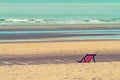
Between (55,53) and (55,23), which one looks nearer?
(55,53)

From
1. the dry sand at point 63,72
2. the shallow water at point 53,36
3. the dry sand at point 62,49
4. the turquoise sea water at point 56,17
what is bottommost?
the turquoise sea water at point 56,17

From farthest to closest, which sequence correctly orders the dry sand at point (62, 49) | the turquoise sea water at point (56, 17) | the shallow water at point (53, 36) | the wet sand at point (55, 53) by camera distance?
1. the turquoise sea water at point (56, 17)
2. the shallow water at point (53, 36)
3. the dry sand at point (62, 49)
4. the wet sand at point (55, 53)

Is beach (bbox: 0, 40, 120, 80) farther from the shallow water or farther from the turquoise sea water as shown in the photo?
the turquoise sea water

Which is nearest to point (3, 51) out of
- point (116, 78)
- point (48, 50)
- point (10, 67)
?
point (48, 50)

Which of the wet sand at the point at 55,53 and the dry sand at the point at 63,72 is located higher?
the dry sand at the point at 63,72

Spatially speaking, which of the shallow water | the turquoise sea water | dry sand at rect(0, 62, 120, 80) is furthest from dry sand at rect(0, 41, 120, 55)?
the turquoise sea water

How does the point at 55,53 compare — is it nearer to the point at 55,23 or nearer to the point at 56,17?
the point at 55,23

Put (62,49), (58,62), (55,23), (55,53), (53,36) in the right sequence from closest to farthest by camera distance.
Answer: (58,62)
(55,53)
(62,49)
(53,36)
(55,23)

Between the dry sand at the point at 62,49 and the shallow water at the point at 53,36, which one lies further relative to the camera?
the shallow water at the point at 53,36

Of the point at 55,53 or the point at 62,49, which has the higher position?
the point at 55,53

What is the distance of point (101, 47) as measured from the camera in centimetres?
2747

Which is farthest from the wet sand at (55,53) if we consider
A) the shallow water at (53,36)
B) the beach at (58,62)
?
the shallow water at (53,36)

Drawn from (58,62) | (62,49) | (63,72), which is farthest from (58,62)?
(62,49)

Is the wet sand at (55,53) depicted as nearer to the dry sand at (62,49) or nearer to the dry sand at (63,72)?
the dry sand at (62,49)
